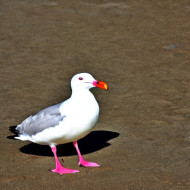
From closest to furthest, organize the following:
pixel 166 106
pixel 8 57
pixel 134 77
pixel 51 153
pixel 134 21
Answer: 1. pixel 51 153
2. pixel 166 106
3. pixel 134 77
4. pixel 8 57
5. pixel 134 21

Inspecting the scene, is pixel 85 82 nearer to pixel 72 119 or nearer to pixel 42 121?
pixel 72 119

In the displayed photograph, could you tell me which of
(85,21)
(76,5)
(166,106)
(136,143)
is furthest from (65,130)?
(76,5)

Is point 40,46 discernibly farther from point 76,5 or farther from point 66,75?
point 76,5

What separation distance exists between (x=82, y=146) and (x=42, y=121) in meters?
1.13

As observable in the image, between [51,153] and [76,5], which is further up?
[76,5]

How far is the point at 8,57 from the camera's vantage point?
13625mm

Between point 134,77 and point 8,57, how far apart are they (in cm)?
318

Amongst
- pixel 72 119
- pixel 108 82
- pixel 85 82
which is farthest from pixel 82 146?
pixel 108 82

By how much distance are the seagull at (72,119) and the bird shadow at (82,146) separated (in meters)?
0.50

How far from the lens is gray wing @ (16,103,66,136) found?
8492 millimetres

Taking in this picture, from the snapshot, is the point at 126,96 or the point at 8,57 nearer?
the point at 126,96

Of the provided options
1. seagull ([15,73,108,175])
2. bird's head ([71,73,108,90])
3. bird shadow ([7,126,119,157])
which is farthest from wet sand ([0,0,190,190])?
bird's head ([71,73,108,90])

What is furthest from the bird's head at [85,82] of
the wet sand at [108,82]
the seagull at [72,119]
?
the wet sand at [108,82]

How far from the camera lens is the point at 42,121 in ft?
28.5
